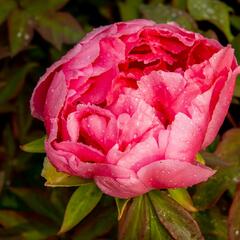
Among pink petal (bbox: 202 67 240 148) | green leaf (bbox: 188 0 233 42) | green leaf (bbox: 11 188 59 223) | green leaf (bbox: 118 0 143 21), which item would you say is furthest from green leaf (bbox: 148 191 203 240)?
green leaf (bbox: 118 0 143 21)

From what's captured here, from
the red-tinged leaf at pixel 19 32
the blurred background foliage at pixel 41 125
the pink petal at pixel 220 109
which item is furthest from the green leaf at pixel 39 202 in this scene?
the pink petal at pixel 220 109

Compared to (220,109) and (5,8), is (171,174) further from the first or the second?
(5,8)

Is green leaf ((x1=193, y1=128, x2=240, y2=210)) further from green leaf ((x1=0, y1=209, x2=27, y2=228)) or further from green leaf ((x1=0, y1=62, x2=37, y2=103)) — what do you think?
green leaf ((x1=0, y1=62, x2=37, y2=103))

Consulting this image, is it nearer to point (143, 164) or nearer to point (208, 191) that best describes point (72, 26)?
point (208, 191)

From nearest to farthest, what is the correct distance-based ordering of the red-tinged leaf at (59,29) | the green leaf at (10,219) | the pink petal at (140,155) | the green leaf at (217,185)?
1. the pink petal at (140,155)
2. the green leaf at (217,185)
3. the green leaf at (10,219)
4. the red-tinged leaf at (59,29)

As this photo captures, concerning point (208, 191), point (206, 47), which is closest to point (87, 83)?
point (206, 47)

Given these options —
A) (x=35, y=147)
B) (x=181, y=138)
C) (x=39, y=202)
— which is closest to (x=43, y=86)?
(x=35, y=147)

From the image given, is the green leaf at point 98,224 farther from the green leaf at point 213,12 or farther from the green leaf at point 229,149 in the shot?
the green leaf at point 213,12
